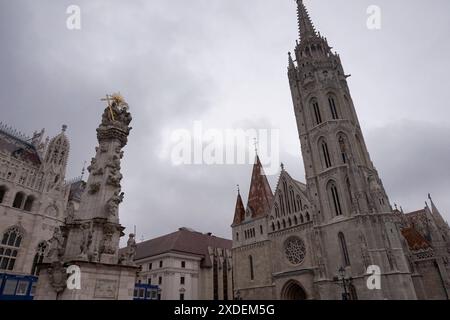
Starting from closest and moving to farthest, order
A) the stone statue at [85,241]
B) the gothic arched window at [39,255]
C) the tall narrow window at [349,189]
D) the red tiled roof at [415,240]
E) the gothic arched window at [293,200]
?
the stone statue at [85,241] → the gothic arched window at [39,255] → the tall narrow window at [349,189] → the gothic arched window at [293,200] → the red tiled roof at [415,240]

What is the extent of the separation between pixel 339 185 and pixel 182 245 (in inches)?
1040

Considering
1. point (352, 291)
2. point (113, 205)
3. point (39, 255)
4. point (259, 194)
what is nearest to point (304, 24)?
point (259, 194)

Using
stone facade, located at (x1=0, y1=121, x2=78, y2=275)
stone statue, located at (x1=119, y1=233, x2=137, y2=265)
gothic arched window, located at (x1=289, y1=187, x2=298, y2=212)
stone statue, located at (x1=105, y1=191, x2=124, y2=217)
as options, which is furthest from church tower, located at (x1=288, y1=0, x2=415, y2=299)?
stone facade, located at (x1=0, y1=121, x2=78, y2=275)

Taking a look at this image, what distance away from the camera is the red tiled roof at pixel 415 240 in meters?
37.2

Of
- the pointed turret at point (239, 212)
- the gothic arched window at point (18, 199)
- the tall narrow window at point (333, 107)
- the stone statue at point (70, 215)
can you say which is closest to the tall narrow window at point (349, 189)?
the tall narrow window at point (333, 107)

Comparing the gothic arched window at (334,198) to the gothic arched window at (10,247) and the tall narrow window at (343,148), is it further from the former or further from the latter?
the gothic arched window at (10,247)

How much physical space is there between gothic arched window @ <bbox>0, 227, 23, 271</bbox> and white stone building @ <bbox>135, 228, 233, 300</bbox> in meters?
18.5

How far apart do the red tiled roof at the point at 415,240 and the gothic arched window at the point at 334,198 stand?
14.9 metres

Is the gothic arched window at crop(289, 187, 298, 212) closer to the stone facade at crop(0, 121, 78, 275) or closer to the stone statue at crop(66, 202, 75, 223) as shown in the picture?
the stone facade at crop(0, 121, 78, 275)

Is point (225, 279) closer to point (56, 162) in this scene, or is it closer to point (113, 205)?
point (56, 162)

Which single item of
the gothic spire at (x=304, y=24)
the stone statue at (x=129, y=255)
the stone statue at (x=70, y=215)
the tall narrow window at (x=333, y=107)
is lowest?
the stone statue at (x=129, y=255)
